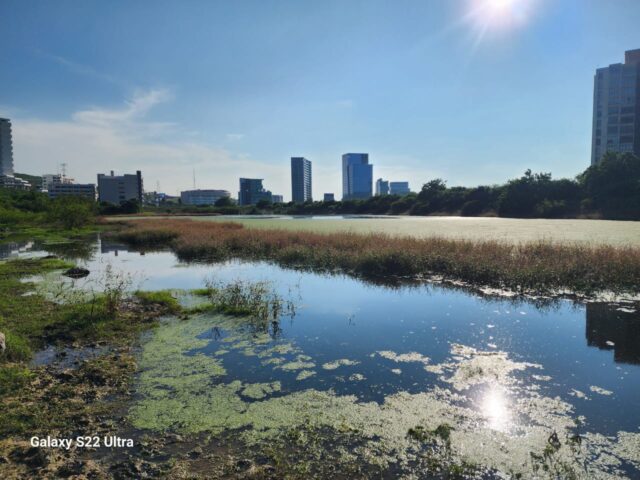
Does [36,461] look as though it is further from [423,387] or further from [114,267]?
[114,267]

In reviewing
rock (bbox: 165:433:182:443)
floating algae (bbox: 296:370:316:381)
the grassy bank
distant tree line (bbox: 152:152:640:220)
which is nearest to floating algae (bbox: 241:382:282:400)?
floating algae (bbox: 296:370:316:381)

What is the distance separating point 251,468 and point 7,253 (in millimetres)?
27317

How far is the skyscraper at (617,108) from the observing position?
8188 cm

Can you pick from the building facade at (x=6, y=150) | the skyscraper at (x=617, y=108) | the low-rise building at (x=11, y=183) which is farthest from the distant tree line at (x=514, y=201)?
the building facade at (x=6, y=150)

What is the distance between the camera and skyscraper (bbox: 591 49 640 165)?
269 ft

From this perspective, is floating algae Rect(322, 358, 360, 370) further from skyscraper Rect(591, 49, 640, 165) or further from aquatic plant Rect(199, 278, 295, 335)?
skyscraper Rect(591, 49, 640, 165)

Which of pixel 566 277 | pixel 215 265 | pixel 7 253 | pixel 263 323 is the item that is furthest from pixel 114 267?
pixel 566 277

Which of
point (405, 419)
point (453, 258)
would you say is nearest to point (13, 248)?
point (453, 258)

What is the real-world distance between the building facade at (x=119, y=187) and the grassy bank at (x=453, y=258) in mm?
134330

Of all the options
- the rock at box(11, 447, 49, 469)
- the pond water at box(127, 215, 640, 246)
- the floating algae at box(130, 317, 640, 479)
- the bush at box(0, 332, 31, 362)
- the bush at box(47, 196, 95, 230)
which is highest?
the bush at box(47, 196, 95, 230)

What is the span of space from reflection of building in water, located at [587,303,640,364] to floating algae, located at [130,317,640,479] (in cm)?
223

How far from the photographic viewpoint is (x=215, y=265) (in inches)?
757

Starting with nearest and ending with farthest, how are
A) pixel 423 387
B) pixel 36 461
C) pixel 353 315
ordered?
1. pixel 36 461
2. pixel 423 387
3. pixel 353 315

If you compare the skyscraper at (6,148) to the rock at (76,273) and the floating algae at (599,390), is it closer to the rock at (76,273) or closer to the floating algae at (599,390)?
the rock at (76,273)
